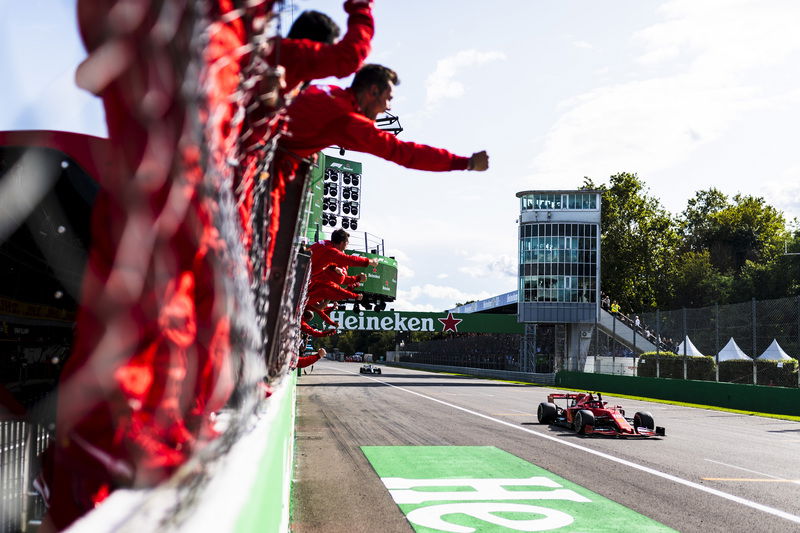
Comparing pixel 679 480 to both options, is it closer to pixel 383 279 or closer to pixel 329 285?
pixel 329 285

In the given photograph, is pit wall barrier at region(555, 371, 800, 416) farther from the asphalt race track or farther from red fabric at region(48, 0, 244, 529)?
red fabric at region(48, 0, 244, 529)

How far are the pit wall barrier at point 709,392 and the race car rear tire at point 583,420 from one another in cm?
1084

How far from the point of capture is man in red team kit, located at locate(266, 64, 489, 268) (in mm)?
2518

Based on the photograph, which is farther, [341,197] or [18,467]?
[341,197]

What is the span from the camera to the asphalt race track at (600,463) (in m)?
6.84

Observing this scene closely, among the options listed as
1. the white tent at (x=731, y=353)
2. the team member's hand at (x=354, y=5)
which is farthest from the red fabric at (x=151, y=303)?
the white tent at (x=731, y=353)

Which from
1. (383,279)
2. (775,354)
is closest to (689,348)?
(775,354)

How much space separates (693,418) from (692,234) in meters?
58.5

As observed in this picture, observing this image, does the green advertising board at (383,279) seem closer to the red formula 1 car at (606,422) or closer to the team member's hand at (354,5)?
the red formula 1 car at (606,422)

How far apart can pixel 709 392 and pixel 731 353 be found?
2.14 m

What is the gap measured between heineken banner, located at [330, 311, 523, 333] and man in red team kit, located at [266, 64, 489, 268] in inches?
2011

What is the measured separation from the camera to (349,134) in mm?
2576

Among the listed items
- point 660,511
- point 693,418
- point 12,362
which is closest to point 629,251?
point 693,418

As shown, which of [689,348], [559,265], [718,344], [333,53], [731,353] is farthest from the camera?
[559,265]
